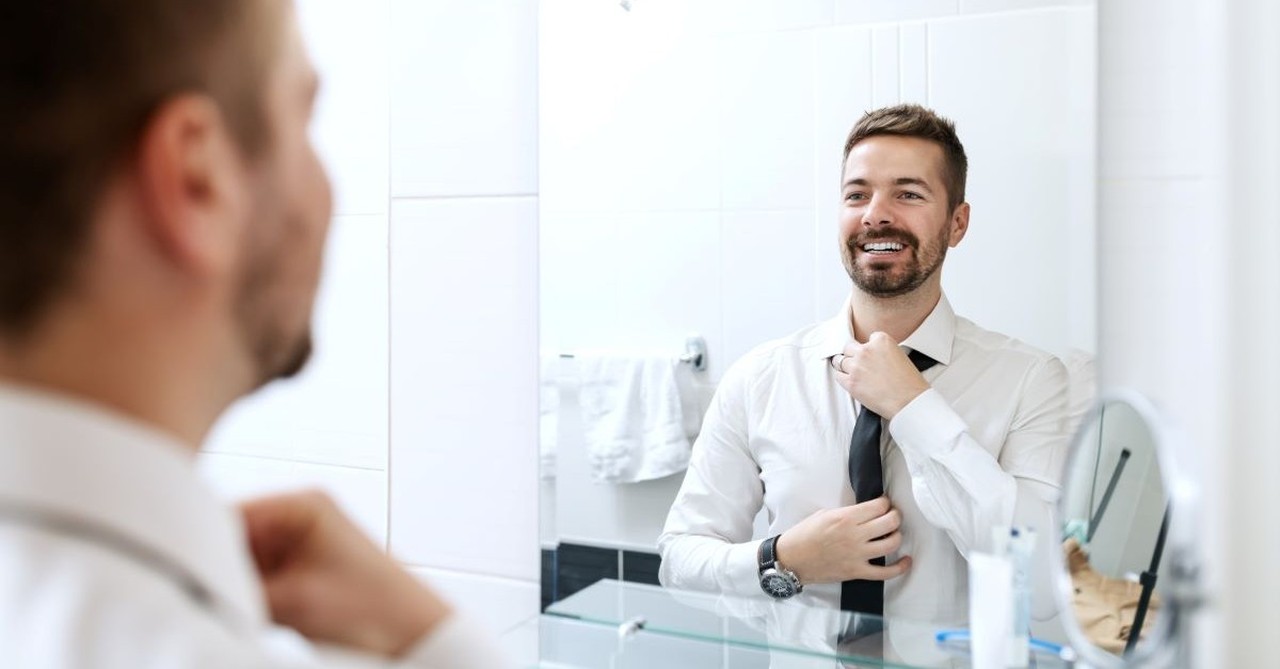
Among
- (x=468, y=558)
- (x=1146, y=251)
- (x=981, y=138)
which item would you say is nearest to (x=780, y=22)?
(x=981, y=138)

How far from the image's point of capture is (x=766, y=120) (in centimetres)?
100

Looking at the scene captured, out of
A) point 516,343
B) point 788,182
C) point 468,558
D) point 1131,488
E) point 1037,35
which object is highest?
point 1037,35

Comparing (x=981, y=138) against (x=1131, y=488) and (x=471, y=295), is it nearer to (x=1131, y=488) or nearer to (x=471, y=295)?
(x=1131, y=488)

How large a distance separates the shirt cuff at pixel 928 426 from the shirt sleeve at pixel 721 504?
0.14 m

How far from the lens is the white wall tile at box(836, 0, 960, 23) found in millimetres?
941

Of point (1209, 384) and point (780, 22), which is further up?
point (780, 22)

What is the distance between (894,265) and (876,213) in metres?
0.05

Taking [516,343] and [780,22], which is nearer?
[780,22]

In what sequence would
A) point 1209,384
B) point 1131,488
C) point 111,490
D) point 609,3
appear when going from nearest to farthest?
point 111,490, point 1209,384, point 1131,488, point 609,3

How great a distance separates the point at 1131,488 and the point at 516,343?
0.59 metres

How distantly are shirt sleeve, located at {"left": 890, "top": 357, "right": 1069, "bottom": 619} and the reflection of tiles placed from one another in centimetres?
27

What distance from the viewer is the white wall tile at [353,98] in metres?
1.21

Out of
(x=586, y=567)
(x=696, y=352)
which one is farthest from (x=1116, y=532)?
→ (x=586, y=567)

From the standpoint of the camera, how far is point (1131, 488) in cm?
87
